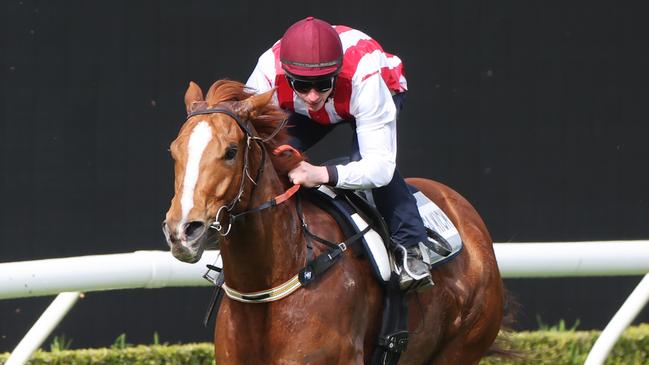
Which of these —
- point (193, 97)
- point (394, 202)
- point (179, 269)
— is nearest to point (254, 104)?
point (193, 97)

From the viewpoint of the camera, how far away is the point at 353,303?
464 centimetres

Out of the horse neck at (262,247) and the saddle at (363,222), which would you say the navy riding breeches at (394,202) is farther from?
the horse neck at (262,247)

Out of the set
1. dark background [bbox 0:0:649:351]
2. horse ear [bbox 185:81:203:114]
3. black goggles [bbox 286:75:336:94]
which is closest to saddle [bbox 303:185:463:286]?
black goggles [bbox 286:75:336:94]

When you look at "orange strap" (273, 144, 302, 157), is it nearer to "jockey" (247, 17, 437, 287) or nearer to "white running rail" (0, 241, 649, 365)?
"jockey" (247, 17, 437, 287)

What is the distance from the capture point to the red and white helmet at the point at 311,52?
14.7 feet

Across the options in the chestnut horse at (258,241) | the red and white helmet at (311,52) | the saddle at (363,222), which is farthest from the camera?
the saddle at (363,222)

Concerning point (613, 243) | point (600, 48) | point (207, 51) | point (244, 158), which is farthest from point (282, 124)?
point (600, 48)

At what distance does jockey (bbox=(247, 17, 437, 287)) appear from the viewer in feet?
14.8

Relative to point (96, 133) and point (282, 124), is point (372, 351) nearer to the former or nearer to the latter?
point (282, 124)

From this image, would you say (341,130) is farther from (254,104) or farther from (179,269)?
(254,104)

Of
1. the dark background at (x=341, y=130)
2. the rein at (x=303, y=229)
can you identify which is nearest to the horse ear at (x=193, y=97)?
the rein at (x=303, y=229)

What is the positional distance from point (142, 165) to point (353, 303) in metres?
2.14

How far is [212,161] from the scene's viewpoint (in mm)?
4070

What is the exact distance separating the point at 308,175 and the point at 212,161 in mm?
558
